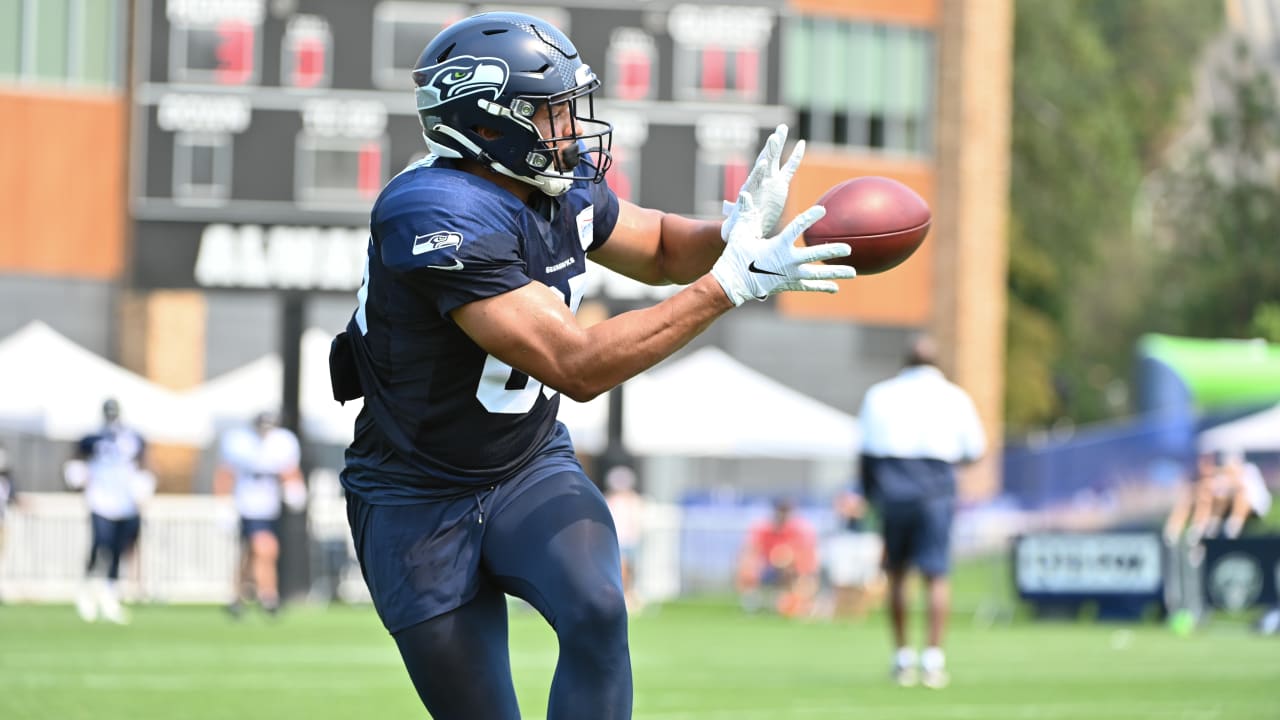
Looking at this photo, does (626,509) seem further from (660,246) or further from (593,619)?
(593,619)

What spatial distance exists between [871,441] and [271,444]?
7.78 metres

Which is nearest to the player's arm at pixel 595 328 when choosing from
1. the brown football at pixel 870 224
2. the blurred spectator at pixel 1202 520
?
the brown football at pixel 870 224

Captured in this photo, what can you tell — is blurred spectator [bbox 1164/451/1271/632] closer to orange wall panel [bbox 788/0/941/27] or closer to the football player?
the football player

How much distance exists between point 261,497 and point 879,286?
23054 millimetres

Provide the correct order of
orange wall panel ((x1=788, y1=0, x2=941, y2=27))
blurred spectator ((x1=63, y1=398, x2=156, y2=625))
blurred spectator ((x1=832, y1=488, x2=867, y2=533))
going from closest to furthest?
blurred spectator ((x1=63, y1=398, x2=156, y2=625)) → blurred spectator ((x1=832, y1=488, x2=867, y2=533)) → orange wall panel ((x1=788, y1=0, x2=941, y2=27))

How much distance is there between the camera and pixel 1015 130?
4912 centimetres

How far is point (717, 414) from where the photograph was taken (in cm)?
2494

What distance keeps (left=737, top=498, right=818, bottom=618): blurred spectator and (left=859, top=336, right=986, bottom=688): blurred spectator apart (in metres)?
9.50

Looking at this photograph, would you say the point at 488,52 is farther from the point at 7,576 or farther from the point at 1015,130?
the point at 1015,130

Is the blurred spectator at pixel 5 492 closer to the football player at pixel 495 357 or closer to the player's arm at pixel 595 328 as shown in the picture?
the football player at pixel 495 357

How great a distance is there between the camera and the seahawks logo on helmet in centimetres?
448

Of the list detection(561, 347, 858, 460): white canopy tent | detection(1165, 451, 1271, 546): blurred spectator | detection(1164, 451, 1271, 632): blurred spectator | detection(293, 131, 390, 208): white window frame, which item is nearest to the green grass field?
detection(1164, 451, 1271, 632): blurred spectator

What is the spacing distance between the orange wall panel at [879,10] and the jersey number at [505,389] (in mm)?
33462

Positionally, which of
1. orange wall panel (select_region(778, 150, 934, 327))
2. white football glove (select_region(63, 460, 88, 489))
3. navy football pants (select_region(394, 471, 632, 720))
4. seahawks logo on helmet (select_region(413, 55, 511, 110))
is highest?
orange wall panel (select_region(778, 150, 934, 327))
